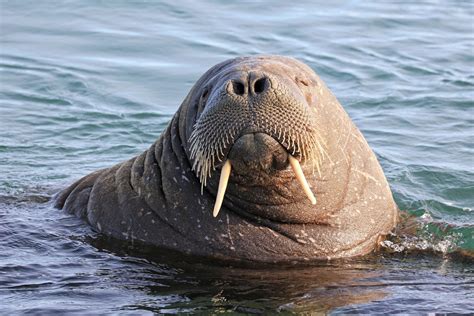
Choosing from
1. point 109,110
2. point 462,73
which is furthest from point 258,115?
point 462,73

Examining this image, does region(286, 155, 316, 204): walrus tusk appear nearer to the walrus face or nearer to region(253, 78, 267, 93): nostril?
the walrus face

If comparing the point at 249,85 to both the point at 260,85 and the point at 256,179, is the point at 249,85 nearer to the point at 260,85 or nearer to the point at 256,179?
the point at 260,85

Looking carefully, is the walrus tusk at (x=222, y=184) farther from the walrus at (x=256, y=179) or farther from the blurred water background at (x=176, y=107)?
the blurred water background at (x=176, y=107)

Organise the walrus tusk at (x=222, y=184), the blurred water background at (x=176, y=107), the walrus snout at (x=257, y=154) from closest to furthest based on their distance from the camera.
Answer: the walrus tusk at (x=222, y=184)
the walrus snout at (x=257, y=154)
the blurred water background at (x=176, y=107)

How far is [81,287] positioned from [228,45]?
1030cm

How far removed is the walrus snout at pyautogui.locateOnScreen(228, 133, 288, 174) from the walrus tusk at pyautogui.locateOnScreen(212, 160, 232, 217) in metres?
0.08

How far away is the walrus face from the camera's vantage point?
7.50m

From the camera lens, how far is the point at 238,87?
24.9 feet

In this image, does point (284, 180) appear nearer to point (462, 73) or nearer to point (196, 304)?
point (196, 304)

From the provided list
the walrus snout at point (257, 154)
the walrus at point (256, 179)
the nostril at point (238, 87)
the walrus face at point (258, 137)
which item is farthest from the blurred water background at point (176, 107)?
the nostril at point (238, 87)

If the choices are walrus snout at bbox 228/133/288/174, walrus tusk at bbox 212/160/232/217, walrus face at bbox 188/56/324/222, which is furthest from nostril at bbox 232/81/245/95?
walrus tusk at bbox 212/160/232/217

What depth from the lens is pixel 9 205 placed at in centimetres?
1016

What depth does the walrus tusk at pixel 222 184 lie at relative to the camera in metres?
7.40

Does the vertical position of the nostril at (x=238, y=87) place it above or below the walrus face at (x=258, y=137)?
above
